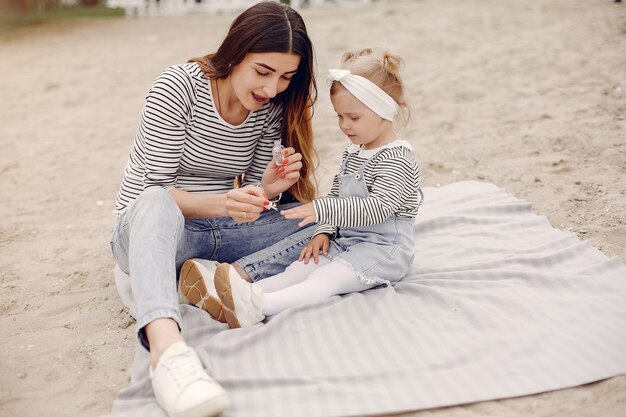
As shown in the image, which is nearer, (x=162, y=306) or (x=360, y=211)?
(x=162, y=306)

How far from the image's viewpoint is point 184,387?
5.90 ft

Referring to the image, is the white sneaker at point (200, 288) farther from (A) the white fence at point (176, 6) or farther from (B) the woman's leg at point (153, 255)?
(A) the white fence at point (176, 6)

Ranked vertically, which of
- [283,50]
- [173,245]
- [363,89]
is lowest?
[173,245]

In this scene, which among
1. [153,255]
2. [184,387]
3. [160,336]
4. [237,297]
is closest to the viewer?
[184,387]

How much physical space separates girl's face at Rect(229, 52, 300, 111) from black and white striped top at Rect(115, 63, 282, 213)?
0.17 m

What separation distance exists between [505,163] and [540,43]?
119 inches

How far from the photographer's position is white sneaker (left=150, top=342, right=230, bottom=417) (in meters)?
1.77

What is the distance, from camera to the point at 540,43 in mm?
6375

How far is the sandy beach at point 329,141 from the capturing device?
2.27 m

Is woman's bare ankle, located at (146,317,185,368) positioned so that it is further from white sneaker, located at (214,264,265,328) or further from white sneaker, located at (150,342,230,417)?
white sneaker, located at (214,264,265,328)

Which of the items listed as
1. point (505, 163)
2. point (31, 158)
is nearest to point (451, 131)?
point (505, 163)

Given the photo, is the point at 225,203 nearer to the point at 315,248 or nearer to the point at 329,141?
the point at 315,248

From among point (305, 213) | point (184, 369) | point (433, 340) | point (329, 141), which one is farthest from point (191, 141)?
point (329, 141)

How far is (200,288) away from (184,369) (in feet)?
1.92
